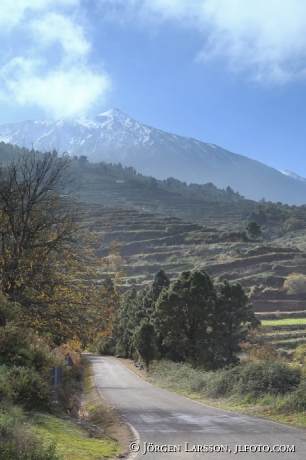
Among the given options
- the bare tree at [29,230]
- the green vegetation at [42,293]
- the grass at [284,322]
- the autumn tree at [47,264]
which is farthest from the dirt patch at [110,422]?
the grass at [284,322]

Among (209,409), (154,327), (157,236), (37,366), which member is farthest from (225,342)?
(157,236)

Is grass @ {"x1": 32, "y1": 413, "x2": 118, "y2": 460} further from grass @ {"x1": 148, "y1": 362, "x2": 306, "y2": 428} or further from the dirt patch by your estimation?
grass @ {"x1": 148, "y1": 362, "x2": 306, "y2": 428}

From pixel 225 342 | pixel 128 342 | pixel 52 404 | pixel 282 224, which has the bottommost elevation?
pixel 128 342

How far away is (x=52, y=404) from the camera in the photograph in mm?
12148

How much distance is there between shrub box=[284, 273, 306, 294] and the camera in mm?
76175

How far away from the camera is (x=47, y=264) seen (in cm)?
1689

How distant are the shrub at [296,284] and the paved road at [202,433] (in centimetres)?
6415

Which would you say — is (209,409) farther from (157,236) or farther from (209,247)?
(157,236)

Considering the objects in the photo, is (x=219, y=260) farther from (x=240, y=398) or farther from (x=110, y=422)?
(x=110, y=422)

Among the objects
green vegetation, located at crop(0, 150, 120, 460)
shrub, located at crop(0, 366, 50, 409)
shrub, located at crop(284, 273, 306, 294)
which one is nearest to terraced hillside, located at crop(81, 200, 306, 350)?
shrub, located at crop(284, 273, 306, 294)

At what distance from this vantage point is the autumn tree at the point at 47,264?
15.4 meters

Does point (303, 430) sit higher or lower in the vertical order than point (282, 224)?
lower

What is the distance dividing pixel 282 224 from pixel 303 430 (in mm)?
160439

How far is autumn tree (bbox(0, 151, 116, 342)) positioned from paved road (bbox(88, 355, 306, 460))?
3.77 m
